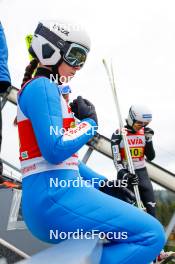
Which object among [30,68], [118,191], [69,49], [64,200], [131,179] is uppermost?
[69,49]

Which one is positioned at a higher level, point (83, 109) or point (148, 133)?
point (83, 109)

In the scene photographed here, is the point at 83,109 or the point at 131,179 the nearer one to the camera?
the point at 83,109

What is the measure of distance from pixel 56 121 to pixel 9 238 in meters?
1.58

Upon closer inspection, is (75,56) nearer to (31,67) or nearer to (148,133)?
(31,67)

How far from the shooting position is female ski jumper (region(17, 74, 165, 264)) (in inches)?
74.1

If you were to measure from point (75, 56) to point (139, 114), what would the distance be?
3578mm

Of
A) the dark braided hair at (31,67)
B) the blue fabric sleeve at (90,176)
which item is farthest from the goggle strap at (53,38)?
the blue fabric sleeve at (90,176)

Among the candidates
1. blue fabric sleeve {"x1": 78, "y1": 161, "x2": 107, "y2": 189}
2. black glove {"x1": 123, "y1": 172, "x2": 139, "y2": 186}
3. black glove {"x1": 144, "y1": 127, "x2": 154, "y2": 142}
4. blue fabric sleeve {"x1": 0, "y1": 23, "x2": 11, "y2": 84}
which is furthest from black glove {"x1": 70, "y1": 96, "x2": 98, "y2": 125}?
black glove {"x1": 144, "y1": 127, "x2": 154, "y2": 142}

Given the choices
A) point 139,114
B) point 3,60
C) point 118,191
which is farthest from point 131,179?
point 118,191

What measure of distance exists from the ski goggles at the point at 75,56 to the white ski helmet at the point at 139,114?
352 centimetres

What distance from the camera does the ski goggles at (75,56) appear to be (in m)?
2.20

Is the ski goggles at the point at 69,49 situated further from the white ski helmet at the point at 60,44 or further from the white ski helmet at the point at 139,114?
the white ski helmet at the point at 139,114

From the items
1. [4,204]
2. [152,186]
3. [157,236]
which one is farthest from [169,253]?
[157,236]

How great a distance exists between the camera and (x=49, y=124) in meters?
1.90
